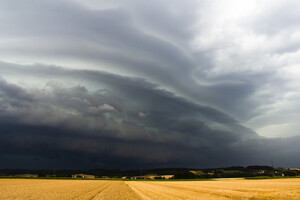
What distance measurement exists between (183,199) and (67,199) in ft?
50.2

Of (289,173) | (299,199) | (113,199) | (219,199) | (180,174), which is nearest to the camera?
(299,199)

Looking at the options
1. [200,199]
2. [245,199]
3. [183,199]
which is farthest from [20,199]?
[245,199]

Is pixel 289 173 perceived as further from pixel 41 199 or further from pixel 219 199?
pixel 41 199

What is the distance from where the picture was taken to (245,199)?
27.9m

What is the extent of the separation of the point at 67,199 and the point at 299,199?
90.3 feet

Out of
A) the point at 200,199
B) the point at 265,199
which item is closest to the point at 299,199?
the point at 265,199

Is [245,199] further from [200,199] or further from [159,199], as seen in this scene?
[159,199]

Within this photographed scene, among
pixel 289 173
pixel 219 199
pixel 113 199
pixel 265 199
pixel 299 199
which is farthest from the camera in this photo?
pixel 289 173

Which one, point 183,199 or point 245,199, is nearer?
point 245,199

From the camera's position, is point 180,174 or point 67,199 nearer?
point 67,199

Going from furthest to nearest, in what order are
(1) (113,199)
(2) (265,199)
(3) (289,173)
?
(3) (289,173) < (1) (113,199) < (2) (265,199)

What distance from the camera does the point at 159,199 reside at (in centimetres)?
3106

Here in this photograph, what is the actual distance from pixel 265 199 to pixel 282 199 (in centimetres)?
187

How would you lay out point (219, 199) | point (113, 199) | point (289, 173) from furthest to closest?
point (289, 173)
point (113, 199)
point (219, 199)
